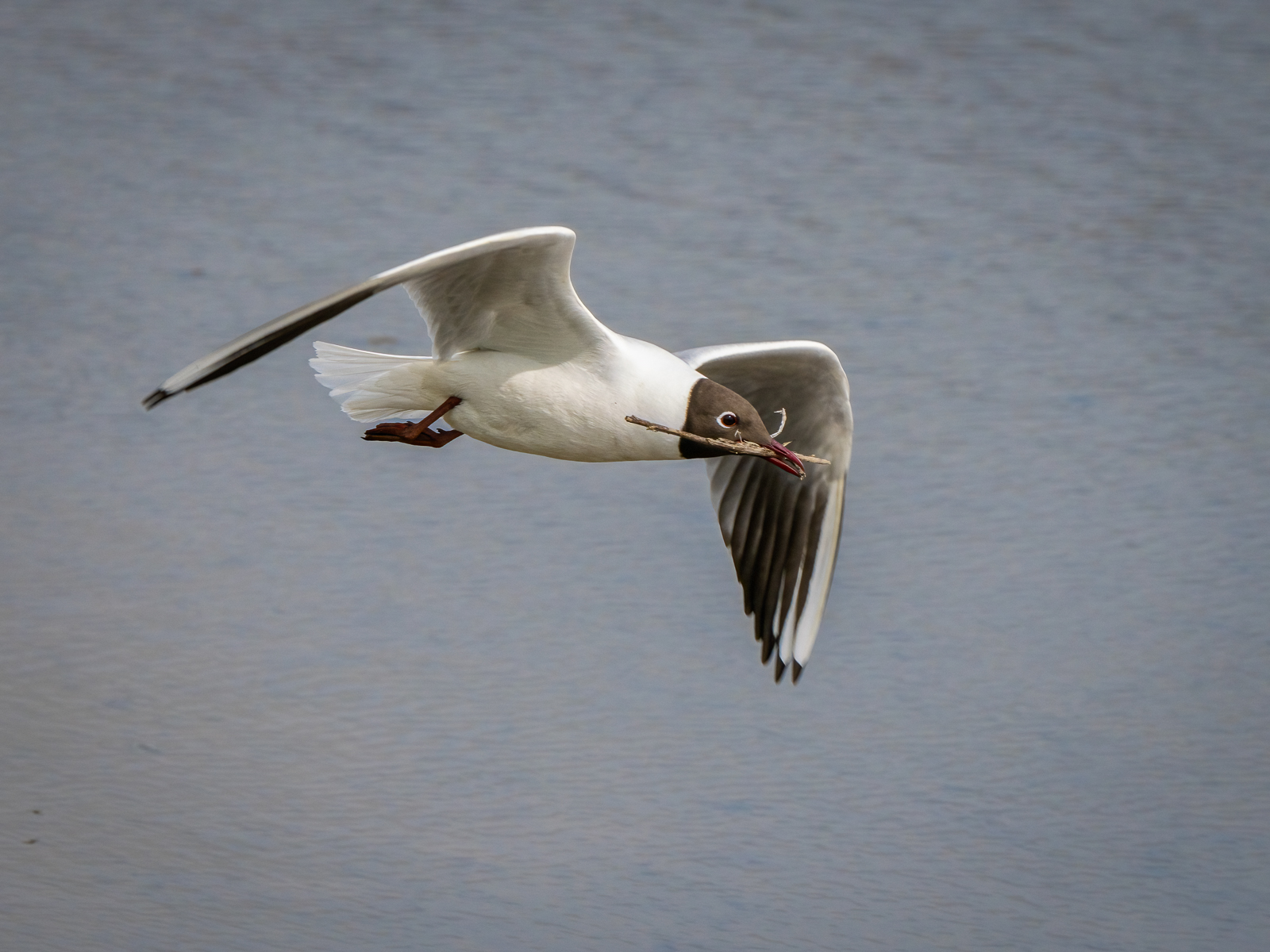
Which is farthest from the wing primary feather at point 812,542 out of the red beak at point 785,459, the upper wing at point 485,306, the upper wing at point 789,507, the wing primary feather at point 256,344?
the wing primary feather at point 256,344

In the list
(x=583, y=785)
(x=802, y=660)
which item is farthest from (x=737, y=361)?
(x=583, y=785)

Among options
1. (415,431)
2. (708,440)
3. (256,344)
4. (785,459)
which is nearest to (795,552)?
(785,459)

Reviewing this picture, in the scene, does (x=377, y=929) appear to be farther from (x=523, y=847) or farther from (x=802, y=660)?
(x=802, y=660)

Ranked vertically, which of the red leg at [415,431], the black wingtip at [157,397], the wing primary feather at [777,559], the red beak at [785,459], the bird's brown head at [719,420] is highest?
the bird's brown head at [719,420]

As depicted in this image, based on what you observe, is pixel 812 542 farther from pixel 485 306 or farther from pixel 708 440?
pixel 485 306

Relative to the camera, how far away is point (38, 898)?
2.62 meters

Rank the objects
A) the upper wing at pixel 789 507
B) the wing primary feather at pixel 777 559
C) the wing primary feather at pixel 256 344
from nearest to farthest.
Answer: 1. the wing primary feather at pixel 256 344
2. the upper wing at pixel 789 507
3. the wing primary feather at pixel 777 559

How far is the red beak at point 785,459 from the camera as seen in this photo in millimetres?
2426

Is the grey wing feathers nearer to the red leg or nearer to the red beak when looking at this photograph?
the red leg

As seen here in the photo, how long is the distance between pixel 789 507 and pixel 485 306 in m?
0.80

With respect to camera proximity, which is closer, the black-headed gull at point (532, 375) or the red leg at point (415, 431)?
the black-headed gull at point (532, 375)

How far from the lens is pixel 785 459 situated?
8.14ft

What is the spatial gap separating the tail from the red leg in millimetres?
44

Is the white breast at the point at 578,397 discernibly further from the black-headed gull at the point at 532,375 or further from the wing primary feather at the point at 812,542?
the wing primary feather at the point at 812,542
